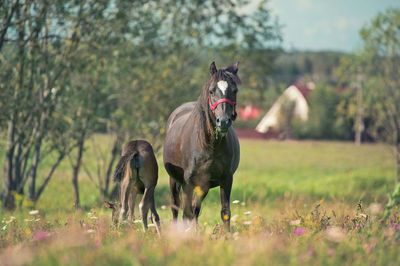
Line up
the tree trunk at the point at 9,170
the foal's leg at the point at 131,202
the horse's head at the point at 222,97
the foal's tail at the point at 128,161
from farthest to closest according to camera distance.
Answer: the tree trunk at the point at 9,170
the foal's leg at the point at 131,202
the foal's tail at the point at 128,161
the horse's head at the point at 222,97

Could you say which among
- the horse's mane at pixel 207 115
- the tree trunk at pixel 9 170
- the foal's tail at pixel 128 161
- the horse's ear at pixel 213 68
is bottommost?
the tree trunk at pixel 9 170

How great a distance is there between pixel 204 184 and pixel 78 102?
370 inches

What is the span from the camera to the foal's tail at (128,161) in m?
6.57

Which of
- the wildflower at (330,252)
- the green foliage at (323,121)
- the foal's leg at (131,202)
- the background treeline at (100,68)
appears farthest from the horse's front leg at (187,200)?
the green foliage at (323,121)

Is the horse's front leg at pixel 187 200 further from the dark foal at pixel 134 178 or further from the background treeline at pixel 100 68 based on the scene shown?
the background treeline at pixel 100 68

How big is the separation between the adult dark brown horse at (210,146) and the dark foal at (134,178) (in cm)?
46

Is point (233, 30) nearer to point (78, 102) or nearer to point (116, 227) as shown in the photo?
point (78, 102)

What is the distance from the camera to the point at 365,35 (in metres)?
21.8

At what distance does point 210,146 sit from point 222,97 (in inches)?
31.8

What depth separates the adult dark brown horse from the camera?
593cm

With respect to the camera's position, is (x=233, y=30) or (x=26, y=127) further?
(x=233, y=30)

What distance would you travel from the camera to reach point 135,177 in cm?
665

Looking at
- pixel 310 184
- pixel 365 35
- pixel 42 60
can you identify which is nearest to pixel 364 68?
pixel 365 35

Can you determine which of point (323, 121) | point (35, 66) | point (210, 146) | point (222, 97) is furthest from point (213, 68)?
point (323, 121)
